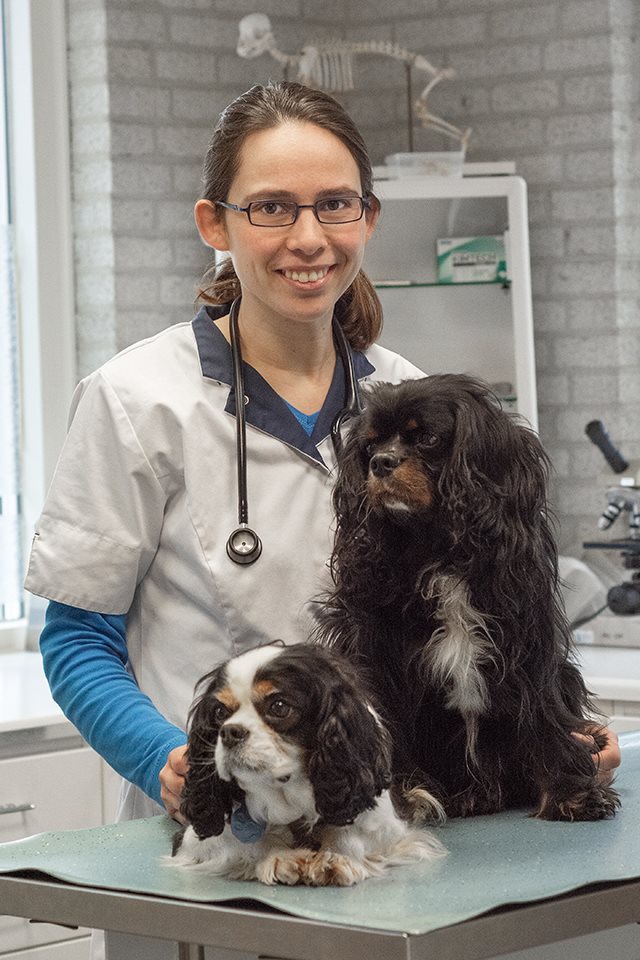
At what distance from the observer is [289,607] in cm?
165

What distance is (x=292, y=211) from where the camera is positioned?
157 cm

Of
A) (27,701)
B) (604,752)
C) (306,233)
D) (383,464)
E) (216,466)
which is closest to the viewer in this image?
(383,464)

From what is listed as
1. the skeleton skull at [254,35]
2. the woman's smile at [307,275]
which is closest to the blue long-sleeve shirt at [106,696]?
the woman's smile at [307,275]

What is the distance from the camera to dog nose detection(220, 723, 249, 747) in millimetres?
1113

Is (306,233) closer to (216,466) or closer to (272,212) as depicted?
(272,212)

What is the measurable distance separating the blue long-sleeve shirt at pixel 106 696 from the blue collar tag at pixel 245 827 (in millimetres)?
303

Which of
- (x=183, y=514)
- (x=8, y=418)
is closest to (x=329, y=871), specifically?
(x=183, y=514)

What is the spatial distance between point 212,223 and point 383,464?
20.9 inches

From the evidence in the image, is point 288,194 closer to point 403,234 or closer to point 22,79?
point 403,234

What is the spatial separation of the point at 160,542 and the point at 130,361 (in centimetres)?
23

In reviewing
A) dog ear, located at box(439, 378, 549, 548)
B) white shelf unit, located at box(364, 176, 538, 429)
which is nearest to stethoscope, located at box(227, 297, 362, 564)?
dog ear, located at box(439, 378, 549, 548)

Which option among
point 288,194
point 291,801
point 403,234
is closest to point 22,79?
point 403,234

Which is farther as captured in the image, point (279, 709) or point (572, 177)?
point (572, 177)

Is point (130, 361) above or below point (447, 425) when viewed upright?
above
